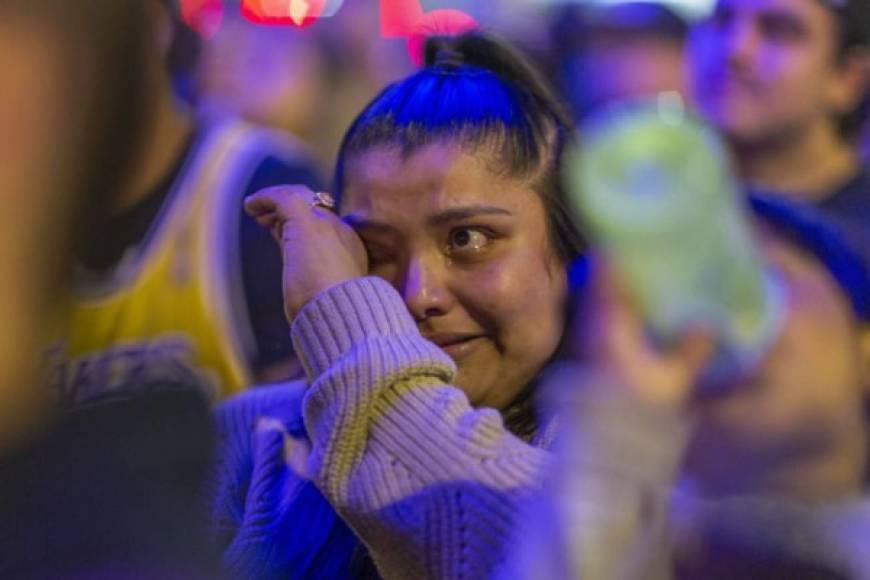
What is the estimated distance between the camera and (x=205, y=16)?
14.8 feet

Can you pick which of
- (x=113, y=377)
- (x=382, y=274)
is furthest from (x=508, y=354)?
(x=113, y=377)

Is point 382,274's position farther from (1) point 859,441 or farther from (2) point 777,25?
(2) point 777,25

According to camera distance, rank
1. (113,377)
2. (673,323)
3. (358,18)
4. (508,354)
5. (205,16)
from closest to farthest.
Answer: (673,323) → (113,377) → (508,354) → (205,16) → (358,18)

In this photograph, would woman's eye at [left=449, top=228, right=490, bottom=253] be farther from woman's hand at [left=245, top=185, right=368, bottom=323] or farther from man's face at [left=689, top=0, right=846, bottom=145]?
man's face at [left=689, top=0, right=846, bottom=145]

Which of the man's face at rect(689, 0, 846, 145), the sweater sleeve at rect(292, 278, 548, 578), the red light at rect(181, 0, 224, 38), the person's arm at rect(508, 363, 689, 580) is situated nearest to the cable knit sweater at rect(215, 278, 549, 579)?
the sweater sleeve at rect(292, 278, 548, 578)

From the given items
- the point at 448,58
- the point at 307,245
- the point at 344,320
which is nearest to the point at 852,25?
the point at 448,58

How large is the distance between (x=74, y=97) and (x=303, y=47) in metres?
3.82

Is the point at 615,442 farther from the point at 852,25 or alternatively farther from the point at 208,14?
the point at 208,14

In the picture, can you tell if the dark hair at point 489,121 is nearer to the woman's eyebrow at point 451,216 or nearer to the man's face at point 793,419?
the woman's eyebrow at point 451,216

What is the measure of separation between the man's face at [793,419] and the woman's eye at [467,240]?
872 mm

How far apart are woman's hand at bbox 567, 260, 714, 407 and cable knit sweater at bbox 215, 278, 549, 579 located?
0.54 metres

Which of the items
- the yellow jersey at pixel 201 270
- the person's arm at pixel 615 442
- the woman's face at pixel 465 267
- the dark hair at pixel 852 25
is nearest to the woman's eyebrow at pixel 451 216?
the woman's face at pixel 465 267

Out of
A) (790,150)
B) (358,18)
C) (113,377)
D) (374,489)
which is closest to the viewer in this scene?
(113,377)

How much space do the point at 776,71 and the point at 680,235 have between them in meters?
2.39
